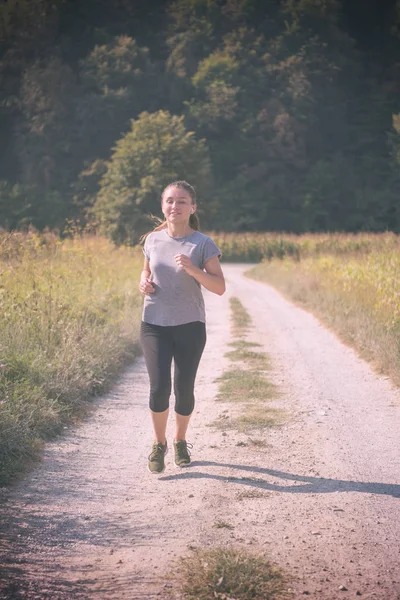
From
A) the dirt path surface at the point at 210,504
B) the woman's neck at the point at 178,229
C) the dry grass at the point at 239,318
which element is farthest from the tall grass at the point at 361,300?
the woman's neck at the point at 178,229

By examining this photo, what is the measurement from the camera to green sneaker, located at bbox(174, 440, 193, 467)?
5.88m

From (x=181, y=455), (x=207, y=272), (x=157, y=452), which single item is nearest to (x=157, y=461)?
(x=157, y=452)

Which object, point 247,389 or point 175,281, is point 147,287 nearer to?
point 175,281

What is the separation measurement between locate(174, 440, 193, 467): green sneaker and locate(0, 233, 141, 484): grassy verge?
3.51 ft

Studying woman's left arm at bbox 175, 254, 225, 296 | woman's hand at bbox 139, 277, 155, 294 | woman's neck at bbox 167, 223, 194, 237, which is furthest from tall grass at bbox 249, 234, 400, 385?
woman's hand at bbox 139, 277, 155, 294

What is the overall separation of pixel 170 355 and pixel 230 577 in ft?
7.41

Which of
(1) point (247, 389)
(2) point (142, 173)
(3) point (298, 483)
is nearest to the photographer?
(3) point (298, 483)

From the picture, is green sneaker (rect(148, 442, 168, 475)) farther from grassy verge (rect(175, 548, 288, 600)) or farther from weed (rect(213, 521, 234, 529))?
grassy verge (rect(175, 548, 288, 600))

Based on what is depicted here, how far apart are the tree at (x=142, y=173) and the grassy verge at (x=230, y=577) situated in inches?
1582

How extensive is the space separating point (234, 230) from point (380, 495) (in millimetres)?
64531

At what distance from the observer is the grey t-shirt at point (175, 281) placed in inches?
223

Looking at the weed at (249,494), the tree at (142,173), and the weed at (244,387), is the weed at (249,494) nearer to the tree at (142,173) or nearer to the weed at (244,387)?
the weed at (244,387)

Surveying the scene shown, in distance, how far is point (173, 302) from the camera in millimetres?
5672

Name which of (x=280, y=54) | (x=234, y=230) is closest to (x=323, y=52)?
(x=280, y=54)
